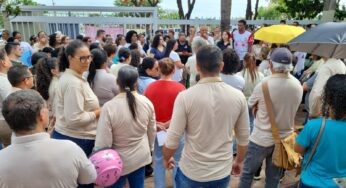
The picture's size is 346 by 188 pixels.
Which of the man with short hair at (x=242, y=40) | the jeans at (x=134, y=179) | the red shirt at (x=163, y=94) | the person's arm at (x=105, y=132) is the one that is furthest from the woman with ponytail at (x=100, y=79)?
the man with short hair at (x=242, y=40)

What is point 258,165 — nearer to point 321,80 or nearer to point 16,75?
point 321,80

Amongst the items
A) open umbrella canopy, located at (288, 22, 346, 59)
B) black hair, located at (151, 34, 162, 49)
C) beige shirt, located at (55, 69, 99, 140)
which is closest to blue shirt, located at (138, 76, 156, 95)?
beige shirt, located at (55, 69, 99, 140)

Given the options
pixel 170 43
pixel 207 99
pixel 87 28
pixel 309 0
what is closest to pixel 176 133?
pixel 207 99

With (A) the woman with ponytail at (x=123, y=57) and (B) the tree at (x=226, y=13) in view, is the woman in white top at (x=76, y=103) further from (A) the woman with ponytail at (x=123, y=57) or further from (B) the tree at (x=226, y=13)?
(B) the tree at (x=226, y=13)

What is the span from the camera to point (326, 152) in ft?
6.68

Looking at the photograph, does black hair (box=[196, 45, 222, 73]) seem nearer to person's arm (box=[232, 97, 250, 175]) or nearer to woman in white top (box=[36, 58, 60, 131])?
person's arm (box=[232, 97, 250, 175])

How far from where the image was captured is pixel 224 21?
433 inches

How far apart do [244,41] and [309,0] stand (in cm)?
2113

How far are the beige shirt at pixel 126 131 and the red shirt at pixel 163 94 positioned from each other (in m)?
0.50

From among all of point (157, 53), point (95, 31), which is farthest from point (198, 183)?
point (95, 31)

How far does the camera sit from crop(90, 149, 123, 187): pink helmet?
224 centimetres

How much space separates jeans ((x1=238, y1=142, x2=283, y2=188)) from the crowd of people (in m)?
0.01

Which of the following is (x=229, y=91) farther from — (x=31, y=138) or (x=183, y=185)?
(x=31, y=138)

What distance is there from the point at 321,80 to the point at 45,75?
3422 millimetres
